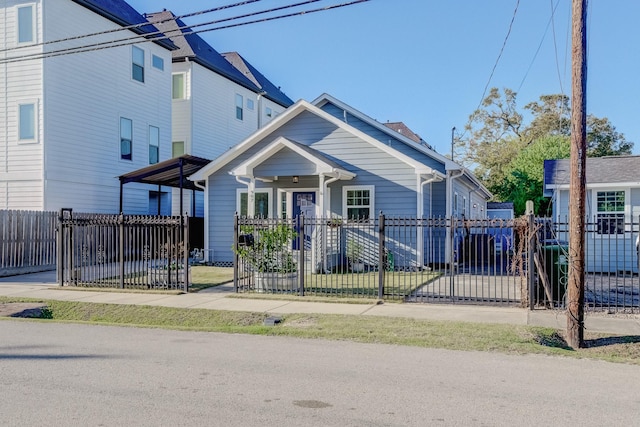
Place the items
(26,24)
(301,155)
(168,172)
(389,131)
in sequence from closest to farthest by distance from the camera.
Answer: (301,155)
(389,131)
(26,24)
(168,172)

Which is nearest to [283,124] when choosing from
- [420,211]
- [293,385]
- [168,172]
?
[168,172]

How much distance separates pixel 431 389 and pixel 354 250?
11.4 meters

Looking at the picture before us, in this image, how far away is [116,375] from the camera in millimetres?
6164

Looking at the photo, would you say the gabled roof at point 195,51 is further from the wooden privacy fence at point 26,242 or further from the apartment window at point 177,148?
the wooden privacy fence at point 26,242

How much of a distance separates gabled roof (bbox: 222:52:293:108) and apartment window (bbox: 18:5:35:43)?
16162 mm

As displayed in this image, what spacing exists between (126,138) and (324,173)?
12.0 m

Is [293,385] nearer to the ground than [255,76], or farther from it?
nearer to the ground

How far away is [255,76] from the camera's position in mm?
35844

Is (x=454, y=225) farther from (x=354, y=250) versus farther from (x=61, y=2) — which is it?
(x=61, y=2)

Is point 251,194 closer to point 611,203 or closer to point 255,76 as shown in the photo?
point 611,203

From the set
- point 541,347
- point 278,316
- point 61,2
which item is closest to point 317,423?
point 541,347

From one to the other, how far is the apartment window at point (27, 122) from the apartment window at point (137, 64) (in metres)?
5.48

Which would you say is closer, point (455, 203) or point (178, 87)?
point (455, 203)

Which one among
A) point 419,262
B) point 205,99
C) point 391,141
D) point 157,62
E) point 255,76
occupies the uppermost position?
point 255,76
